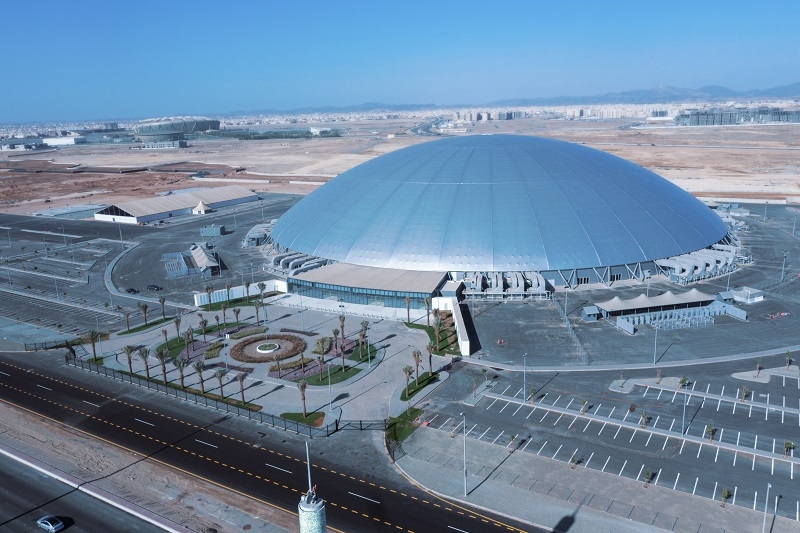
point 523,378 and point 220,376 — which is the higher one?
point 220,376

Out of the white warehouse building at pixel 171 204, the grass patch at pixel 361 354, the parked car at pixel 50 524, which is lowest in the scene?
the parked car at pixel 50 524

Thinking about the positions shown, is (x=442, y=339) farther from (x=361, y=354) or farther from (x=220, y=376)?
(x=220, y=376)

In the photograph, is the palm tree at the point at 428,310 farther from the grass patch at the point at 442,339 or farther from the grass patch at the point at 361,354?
the grass patch at the point at 361,354

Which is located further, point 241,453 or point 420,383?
point 420,383

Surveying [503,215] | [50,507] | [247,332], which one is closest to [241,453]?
[50,507]

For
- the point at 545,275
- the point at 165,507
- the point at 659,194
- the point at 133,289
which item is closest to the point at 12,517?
the point at 165,507

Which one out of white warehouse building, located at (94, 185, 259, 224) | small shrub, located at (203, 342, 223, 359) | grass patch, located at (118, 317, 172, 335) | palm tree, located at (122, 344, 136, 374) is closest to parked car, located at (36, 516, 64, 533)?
palm tree, located at (122, 344, 136, 374)

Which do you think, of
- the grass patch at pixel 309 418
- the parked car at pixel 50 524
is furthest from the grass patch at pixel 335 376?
the parked car at pixel 50 524
